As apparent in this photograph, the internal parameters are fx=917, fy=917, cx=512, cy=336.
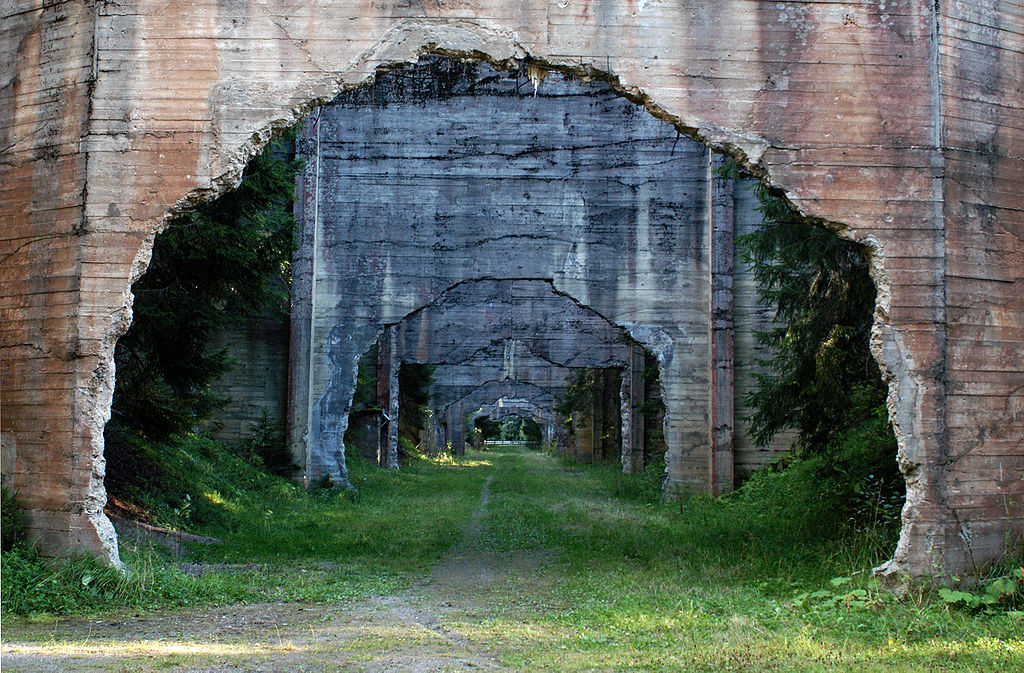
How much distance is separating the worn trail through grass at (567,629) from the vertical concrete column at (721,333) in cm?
655

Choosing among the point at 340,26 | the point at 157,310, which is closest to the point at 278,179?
the point at 157,310

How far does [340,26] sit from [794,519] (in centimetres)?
763

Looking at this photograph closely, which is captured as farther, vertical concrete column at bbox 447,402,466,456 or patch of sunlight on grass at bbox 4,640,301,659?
vertical concrete column at bbox 447,402,466,456

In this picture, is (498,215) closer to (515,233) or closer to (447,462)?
(515,233)

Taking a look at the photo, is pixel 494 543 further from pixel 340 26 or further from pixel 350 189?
pixel 350 189

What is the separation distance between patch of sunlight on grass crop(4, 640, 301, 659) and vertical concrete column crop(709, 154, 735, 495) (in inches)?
458

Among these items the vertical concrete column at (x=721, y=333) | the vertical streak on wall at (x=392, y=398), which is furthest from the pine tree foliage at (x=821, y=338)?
the vertical streak on wall at (x=392, y=398)

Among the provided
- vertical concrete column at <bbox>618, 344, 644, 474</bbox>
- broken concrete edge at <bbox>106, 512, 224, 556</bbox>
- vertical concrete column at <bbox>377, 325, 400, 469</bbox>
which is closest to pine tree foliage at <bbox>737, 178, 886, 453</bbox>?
broken concrete edge at <bbox>106, 512, 224, 556</bbox>

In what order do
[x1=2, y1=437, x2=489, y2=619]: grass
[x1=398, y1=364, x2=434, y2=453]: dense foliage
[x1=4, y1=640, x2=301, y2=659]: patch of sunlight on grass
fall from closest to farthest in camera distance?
1. [x1=4, y1=640, x2=301, y2=659]: patch of sunlight on grass
2. [x1=2, y1=437, x2=489, y2=619]: grass
3. [x1=398, y1=364, x2=434, y2=453]: dense foliage

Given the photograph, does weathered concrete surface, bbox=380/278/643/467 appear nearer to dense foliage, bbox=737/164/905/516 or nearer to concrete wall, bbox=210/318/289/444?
concrete wall, bbox=210/318/289/444

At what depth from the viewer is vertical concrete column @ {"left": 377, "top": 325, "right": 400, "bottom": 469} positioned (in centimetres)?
2418

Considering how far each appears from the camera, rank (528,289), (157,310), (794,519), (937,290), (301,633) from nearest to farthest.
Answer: (301,633) < (937,290) < (157,310) < (794,519) < (528,289)

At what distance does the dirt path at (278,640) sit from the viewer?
565 cm

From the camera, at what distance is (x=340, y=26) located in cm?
796
